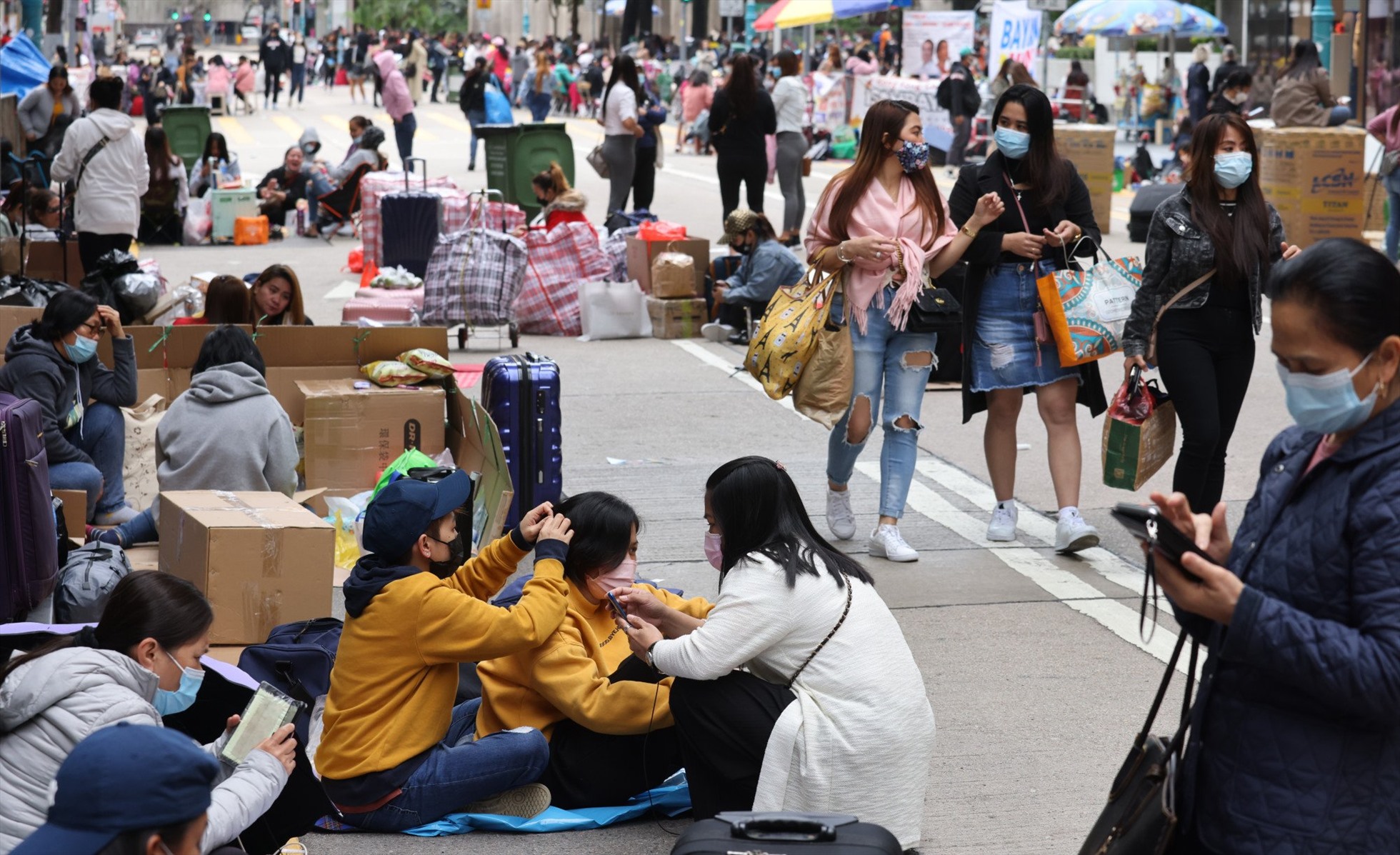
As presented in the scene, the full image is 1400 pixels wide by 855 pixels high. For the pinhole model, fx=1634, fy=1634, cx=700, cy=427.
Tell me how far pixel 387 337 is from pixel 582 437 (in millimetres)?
1690

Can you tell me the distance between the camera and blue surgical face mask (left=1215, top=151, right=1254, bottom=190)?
5988 mm

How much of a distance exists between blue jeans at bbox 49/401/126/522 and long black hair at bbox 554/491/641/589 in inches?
127

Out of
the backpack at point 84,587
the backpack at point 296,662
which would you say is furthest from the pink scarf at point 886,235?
the backpack at point 84,587

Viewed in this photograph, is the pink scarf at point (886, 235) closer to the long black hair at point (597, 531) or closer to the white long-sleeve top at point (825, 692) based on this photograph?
the long black hair at point (597, 531)

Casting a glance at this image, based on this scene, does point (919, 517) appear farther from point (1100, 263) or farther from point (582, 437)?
point (582, 437)

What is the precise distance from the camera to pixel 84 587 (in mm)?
5527

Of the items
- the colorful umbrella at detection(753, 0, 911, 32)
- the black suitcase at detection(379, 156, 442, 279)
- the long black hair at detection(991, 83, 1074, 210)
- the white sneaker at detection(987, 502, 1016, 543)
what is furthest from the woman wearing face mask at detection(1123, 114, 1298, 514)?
the colorful umbrella at detection(753, 0, 911, 32)

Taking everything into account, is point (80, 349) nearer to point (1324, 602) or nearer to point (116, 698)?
point (116, 698)

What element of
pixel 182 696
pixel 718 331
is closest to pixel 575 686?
pixel 182 696

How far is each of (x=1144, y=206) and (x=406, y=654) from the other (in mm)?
14009

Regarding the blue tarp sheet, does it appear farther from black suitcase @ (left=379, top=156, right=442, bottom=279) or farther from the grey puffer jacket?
the grey puffer jacket

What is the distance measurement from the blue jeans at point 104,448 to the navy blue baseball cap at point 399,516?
10.6ft

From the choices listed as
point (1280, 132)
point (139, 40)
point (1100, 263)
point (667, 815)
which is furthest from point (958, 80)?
point (139, 40)

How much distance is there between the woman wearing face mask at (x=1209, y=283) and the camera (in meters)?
6.02
